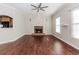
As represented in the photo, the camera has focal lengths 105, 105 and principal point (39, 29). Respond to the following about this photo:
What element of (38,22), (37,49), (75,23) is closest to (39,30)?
(38,22)

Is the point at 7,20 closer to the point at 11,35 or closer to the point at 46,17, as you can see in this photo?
the point at 11,35

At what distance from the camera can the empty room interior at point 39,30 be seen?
448 centimetres

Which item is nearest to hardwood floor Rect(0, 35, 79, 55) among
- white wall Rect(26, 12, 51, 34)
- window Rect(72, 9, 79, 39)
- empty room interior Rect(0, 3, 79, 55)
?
empty room interior Rect(0, 3, 79, 55)

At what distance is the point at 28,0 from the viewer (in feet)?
7.98

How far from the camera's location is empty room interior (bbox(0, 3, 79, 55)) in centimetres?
448

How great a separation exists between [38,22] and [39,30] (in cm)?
88

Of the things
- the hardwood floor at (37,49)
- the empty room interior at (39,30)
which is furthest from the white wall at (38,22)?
the hardwood floor at (37,49)

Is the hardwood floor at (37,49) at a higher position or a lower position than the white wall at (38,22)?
lower

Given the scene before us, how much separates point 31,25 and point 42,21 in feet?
4.16

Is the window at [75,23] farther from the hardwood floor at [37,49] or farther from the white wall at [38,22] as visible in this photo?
the white wall at [38,22]

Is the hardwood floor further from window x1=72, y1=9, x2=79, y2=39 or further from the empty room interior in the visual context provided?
window x1=72, y1=9, x2=79, y2=39

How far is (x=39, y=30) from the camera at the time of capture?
11.5m

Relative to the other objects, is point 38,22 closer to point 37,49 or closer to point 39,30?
point 39,30
